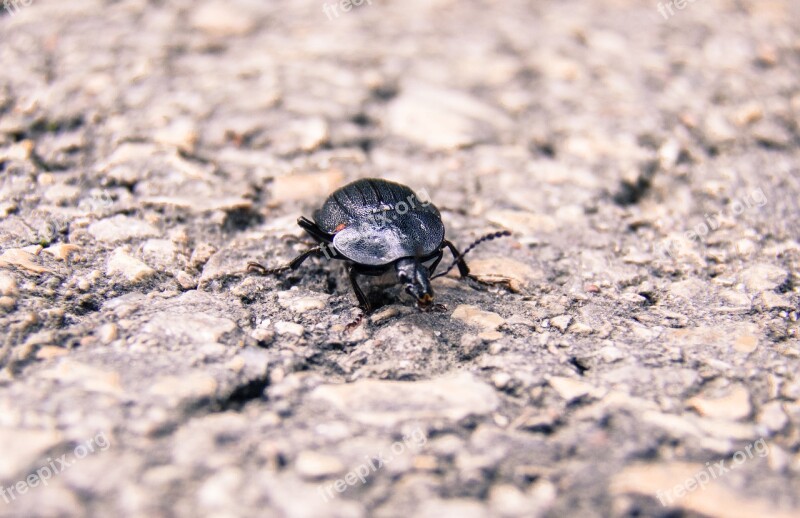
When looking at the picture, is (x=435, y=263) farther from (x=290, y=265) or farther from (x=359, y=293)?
(x=290, y=265)

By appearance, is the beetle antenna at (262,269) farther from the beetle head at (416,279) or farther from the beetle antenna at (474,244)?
the beetle antenna at (474,244)

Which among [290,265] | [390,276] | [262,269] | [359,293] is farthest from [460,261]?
[262,269]

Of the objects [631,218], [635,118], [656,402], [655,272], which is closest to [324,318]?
[656,402]

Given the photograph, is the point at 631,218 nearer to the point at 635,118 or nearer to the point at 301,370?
the point at 635,118

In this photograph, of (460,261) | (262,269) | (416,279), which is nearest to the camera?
(416,279)

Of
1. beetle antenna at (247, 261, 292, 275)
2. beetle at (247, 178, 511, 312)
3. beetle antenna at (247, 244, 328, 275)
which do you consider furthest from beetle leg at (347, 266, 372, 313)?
beetle antenna at (247, 261, 292, 275)

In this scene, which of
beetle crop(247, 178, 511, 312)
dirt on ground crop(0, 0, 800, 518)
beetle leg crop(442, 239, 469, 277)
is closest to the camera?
dirt on ground crop(0, 0, 800, 518)

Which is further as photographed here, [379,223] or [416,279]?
[379,223]

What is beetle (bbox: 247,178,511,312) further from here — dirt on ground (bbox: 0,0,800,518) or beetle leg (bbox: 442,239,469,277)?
dirt on ground (bbox: 0,0,800,518)
